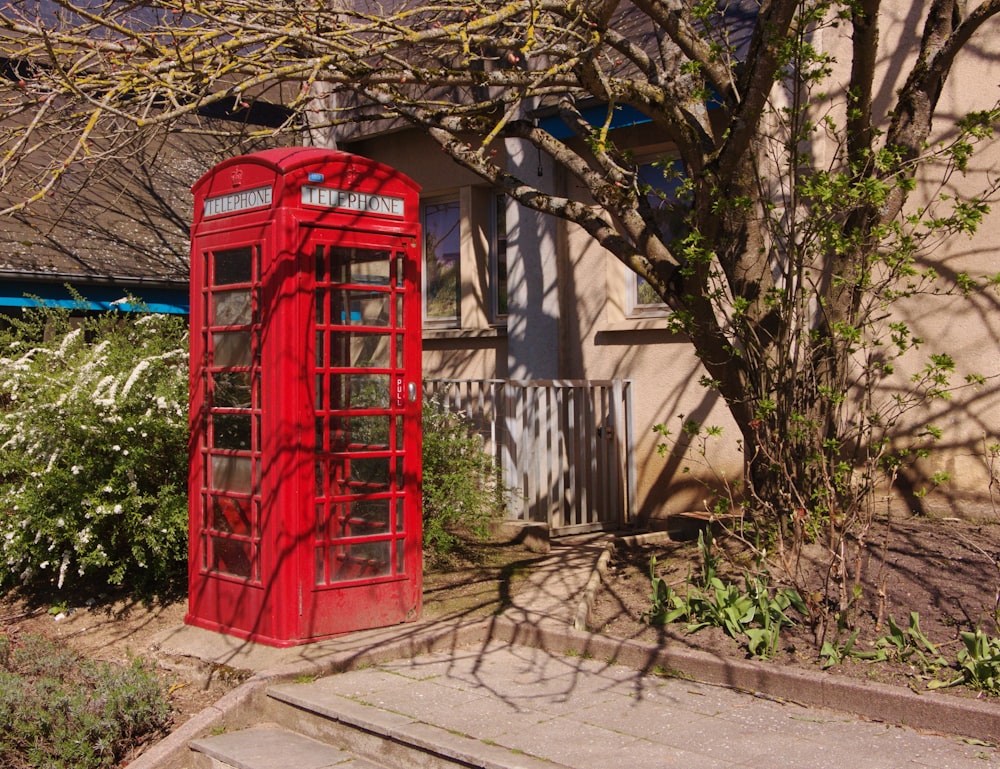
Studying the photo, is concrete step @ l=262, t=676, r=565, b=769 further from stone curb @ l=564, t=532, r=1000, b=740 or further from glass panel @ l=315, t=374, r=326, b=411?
glass panel @ l=315, t=374, r=326, b=411

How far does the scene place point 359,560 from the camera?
7094 millimetres

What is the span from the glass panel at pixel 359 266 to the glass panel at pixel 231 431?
1114 millimetres

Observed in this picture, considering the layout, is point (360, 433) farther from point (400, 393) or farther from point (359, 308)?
point (359, 308)

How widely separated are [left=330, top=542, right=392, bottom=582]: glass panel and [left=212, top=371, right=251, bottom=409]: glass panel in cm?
115

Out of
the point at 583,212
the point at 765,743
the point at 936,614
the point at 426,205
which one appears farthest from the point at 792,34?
the point at 426,205

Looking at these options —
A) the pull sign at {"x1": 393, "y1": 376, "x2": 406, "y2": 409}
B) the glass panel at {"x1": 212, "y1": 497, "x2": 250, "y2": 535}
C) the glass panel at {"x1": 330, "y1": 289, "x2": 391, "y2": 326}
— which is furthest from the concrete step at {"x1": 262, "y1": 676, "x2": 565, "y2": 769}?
the glass panel at {"x1": 330, "y1": 289, "x2": 391, "y2": 326}

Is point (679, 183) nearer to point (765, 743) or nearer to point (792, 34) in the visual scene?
point (792, 34)

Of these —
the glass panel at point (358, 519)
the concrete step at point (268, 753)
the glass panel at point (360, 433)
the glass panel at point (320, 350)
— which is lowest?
the concrete step at point (268, 753)

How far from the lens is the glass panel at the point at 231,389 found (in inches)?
279

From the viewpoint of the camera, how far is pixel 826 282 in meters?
8.80

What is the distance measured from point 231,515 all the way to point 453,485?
2.09 metres

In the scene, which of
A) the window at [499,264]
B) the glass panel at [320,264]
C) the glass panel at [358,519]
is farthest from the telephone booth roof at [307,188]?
the window at [499,264]

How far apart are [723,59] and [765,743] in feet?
15.2

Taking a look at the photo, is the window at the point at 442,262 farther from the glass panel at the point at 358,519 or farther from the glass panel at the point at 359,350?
the glass panel at the point at 358,519
